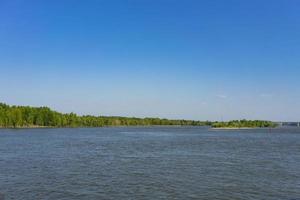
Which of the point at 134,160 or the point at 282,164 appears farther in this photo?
the point at 134,160

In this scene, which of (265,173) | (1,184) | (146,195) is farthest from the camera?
(265,173)

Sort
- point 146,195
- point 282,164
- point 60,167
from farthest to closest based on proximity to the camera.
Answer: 1. point 282,164
2. point 60,167
3. point 146,195

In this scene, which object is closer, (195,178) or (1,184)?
(1,184)

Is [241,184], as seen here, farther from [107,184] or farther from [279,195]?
[107,184]

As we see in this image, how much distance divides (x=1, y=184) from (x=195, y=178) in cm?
1794

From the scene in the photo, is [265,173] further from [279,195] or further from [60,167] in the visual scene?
[60,167]

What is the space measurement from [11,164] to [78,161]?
8.72 m

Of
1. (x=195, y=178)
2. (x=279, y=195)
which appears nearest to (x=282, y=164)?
(x=195, y=178)

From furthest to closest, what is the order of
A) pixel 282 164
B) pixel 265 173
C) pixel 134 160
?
pixel 134 160 < pixel 282 164 < pixel 265 173

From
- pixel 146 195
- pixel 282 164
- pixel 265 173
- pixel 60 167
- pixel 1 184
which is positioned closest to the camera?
pixel 146 195

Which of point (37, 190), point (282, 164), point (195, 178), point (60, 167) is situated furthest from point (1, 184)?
point (282, 164)

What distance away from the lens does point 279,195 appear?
96.6ft

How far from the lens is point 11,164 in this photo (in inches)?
1836

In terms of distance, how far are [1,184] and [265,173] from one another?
87.5 ft
